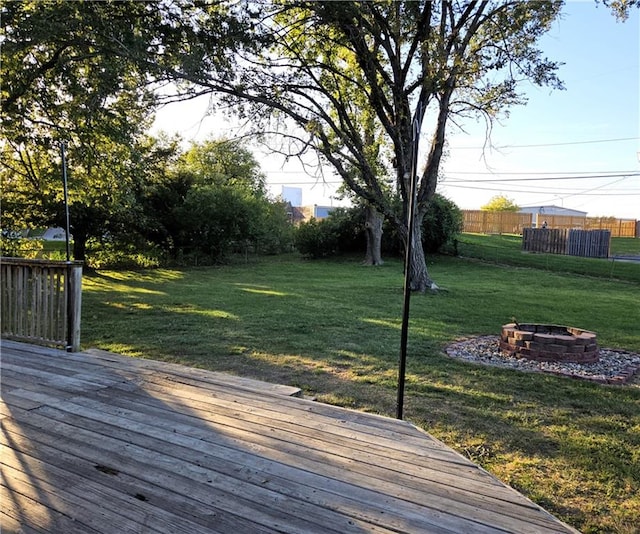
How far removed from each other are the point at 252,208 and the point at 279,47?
28.9 feet

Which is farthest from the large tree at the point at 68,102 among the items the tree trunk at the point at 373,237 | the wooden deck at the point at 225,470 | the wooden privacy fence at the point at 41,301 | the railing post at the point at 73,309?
the tree trunk at the point at 373,237

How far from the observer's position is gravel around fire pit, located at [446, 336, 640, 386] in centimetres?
407

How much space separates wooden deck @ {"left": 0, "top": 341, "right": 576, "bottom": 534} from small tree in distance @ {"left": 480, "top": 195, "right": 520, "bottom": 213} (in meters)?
39.6

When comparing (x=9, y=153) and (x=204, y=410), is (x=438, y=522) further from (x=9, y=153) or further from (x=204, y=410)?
(x=9, y=153)

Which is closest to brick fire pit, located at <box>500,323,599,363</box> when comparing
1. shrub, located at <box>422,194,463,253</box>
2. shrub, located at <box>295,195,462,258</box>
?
shrub, located at <box>422,194,463,253</box>

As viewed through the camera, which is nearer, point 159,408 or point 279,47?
point 159,408

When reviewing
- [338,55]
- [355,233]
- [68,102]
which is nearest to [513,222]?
[355,233]

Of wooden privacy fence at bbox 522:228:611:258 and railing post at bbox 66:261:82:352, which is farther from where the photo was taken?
wooden privacy fence at bbox 522:228:611:258

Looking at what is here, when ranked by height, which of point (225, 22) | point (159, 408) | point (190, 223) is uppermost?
point (225, 22)

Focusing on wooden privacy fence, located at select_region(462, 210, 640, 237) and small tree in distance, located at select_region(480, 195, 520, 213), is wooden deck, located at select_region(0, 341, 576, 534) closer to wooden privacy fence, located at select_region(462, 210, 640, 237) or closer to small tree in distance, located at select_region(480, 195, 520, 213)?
wooden privacy fence, located at select_region(462, 210, 640, 237)

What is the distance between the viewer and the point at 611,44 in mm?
6738

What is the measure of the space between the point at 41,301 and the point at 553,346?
4845 millimetres

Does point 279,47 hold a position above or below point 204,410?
above

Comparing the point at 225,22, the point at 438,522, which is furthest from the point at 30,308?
the point at 225,22
